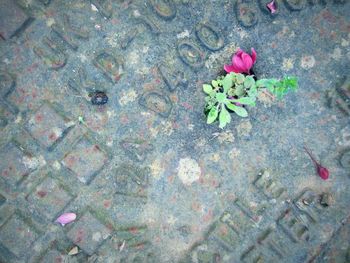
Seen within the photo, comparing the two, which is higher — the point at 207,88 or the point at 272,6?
the point at 272,6

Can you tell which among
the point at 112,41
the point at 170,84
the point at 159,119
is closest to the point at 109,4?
the point at 112,41

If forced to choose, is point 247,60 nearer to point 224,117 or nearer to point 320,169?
point 224,117

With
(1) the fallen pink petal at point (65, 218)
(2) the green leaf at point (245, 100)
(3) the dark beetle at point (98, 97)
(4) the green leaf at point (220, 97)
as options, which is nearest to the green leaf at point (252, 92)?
(2) the green leaf at point (245, 100)

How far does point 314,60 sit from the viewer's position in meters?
2.08

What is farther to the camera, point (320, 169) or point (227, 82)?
point (320, 169)

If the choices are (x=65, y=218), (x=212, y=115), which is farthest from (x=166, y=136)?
(x=65, y=218)

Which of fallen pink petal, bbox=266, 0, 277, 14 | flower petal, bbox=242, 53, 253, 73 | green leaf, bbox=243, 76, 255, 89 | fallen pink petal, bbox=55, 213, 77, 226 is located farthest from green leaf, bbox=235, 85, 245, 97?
fallen pink petal, bbox=55, 213, 77, 226

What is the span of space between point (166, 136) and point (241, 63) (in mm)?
567

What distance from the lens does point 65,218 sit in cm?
196

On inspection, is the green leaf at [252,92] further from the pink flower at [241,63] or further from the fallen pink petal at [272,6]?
the fallen pink petal at [272,6]

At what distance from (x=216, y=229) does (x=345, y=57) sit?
119cm

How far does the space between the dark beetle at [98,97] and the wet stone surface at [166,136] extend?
0.5 inches

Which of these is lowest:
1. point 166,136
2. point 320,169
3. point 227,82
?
point 320,169

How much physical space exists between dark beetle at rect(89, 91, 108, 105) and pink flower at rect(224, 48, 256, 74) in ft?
2.19
